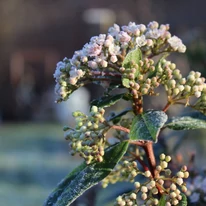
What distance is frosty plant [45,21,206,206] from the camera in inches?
27.7

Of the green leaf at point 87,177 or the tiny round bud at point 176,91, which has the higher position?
the tiny round bud at point 176,91

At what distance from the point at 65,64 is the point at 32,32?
9.55 metres

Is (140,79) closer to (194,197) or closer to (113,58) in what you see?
(113,58)

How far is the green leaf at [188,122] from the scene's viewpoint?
31.2 inches

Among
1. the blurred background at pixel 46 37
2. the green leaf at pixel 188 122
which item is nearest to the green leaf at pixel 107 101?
the green leaf at pixel 188 122

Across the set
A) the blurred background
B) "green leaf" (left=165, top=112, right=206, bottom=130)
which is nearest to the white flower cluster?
"green leaf" (left=165, top=112, right=206, bottom=130)

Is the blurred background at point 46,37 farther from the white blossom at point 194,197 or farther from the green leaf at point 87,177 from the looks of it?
the green leaf at point 87,177

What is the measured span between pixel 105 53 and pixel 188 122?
0.17 meters

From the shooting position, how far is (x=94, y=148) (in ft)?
2.32

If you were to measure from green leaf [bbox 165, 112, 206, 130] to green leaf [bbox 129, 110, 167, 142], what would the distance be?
0.08m

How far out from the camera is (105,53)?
726 millimetres

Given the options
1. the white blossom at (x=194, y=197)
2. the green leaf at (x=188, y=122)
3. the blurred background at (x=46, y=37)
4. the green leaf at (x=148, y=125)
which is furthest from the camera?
the blurred background at (x=46, y=37)

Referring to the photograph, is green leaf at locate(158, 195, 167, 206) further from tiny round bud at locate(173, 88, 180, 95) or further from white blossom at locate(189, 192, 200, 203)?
white blossom at locate(189, 192, 200, 203)

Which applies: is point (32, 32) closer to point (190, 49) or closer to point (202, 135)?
point (202, 135)
